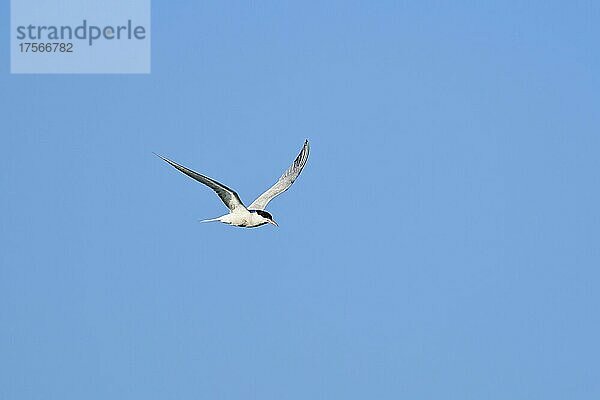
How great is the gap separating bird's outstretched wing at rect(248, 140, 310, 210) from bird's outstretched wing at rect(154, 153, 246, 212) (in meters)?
2.76

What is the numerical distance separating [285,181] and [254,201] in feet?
2.26

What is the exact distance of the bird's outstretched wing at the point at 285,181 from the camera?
2589cm

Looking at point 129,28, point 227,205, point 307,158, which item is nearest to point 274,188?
point 307,158

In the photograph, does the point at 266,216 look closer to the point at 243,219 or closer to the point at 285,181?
the point at 243,219

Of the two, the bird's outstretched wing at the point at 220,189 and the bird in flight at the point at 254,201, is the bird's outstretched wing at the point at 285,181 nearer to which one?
the bird in flight at the point at 254,201

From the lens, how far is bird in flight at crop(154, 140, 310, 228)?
2091 cm

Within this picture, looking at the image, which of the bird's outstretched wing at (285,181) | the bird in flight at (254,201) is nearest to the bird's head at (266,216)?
the bird in flight at (254,201)

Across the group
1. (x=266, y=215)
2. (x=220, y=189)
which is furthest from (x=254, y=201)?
(x=220, y=189)

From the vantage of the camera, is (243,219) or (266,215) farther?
(266,215)

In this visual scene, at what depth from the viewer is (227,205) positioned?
23.1 meters

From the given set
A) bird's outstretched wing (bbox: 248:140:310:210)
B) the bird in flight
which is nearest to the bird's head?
the bird in flight

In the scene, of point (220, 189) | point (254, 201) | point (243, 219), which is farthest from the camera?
point (254, 201)

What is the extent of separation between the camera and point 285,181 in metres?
26.0

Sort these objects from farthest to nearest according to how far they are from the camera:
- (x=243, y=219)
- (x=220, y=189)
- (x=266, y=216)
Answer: (x=266, y=216), (x=243, y=219), (x=220, y=189)
